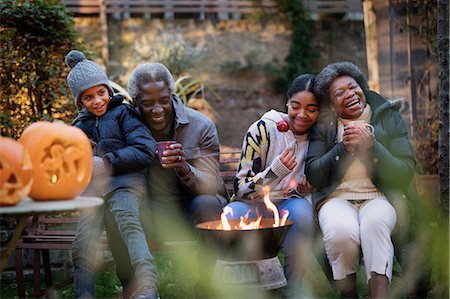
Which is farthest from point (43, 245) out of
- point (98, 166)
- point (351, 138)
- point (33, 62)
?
point (351, 138)

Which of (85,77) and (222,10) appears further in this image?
(222,10)

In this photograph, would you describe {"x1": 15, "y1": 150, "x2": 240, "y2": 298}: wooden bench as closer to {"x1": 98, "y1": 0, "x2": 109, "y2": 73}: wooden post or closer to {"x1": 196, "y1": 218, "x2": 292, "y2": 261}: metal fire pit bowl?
{"x1": 196, "y1": 218, "x2": 292, "y2": 261}: metal fire pit bowl

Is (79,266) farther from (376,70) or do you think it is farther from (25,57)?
(376,70)

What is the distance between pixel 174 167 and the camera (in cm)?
383

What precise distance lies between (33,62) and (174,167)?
1.90 meters

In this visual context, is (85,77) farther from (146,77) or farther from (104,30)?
(104,30)

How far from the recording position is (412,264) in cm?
376

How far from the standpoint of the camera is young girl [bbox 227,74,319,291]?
3.67m

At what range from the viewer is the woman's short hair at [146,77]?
3.99 m

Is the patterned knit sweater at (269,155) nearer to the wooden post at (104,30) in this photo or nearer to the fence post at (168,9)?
the wooden post at (104,30)

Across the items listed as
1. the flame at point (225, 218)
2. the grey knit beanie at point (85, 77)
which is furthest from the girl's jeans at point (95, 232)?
the grey knit beanie at point (85, 77)

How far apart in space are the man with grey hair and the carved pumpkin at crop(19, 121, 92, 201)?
1.04 m

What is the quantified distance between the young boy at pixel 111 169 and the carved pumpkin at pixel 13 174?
980 millimetres

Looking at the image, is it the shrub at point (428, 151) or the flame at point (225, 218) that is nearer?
the flame at point (225, 218)
